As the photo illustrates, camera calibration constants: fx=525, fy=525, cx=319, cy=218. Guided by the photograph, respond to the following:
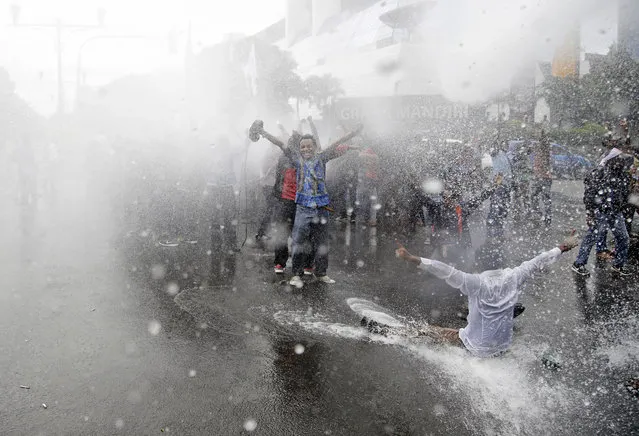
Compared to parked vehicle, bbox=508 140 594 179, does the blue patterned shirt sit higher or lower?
lower

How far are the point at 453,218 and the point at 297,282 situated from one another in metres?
2.57

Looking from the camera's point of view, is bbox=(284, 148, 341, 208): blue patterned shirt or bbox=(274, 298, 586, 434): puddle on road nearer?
bbox=(274, 298, 586, 434): puddle on road

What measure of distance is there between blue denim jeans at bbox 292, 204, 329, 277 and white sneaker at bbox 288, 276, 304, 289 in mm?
105

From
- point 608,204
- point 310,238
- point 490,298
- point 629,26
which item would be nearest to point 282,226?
point 310,238

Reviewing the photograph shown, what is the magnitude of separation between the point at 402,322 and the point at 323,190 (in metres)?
1.94

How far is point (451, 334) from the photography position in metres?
4.20

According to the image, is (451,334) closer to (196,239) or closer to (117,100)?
(196,239)

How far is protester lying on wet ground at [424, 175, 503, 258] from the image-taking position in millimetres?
7072

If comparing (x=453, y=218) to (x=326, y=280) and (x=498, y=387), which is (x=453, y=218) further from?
(x=498, y=387)

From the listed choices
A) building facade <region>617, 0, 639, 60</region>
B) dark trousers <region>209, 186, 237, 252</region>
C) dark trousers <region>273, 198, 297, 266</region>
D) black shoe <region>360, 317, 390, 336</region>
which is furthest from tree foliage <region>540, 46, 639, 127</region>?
black shoe <region>360, 317, 390, 336</region>

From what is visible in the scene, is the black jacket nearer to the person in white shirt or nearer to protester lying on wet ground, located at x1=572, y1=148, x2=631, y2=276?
protester lying on wet ground, located at x1=572, y1=148, x2=631, y2=276

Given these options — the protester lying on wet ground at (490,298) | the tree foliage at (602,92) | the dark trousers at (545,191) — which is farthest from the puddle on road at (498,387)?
the tree foliage at (602,92)

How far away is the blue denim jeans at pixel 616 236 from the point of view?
655cm

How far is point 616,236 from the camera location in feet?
21.7
